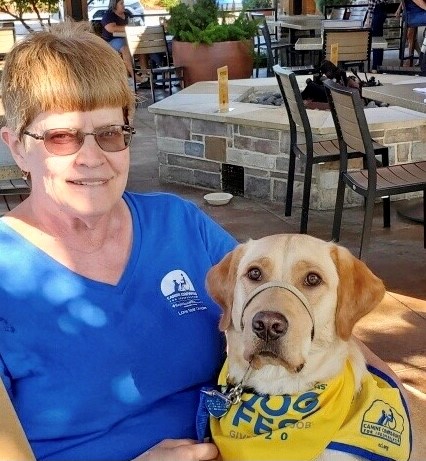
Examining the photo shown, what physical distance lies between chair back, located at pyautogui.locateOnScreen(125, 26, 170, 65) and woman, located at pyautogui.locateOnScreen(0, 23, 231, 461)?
9.54 m

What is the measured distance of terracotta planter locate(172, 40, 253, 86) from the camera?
9906 millimetres

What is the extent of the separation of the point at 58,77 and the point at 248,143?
4.58 meters

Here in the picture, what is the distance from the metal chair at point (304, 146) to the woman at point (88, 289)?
341 centimetres

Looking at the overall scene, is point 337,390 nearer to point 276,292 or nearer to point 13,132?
point 276,292

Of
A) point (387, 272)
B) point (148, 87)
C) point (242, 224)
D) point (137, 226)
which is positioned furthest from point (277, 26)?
point (137, 226)

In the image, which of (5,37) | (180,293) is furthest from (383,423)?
(5,37)

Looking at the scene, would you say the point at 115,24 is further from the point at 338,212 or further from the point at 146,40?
the point at 338,212

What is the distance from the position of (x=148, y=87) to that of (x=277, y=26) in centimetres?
309

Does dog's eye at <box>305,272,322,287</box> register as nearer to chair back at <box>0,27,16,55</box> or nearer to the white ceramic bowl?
the white ceramic bowl

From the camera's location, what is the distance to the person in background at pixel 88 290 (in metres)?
1.57

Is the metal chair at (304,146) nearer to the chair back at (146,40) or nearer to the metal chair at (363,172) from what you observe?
the metal chair at (363,172)

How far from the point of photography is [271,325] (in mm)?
1496

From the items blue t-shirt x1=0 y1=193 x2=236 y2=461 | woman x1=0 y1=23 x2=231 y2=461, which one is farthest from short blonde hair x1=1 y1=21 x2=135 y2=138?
blue t-shirt x1=0 y1=193 x2=236 y2=461

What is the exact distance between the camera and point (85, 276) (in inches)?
65.7
